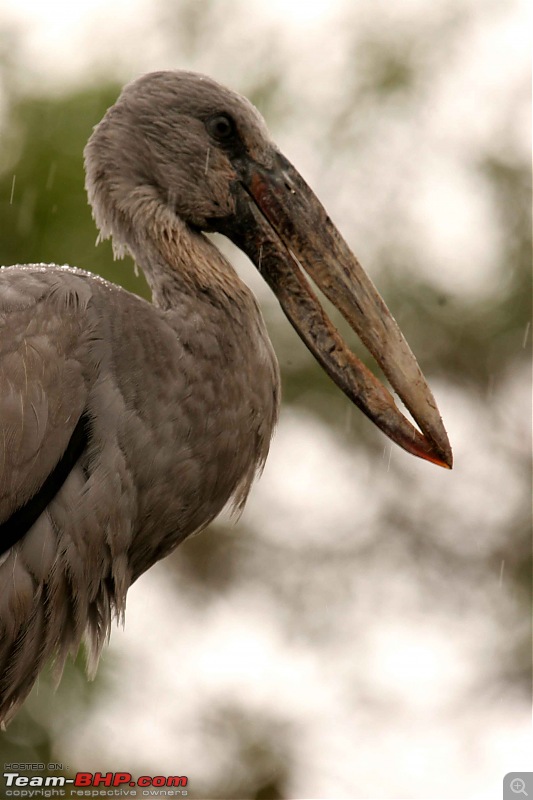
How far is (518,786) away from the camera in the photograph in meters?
5.48

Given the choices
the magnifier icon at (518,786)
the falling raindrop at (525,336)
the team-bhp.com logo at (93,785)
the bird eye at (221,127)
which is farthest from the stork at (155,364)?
the falling raindrop at (525,336)

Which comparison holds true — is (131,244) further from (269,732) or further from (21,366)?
(269,732)

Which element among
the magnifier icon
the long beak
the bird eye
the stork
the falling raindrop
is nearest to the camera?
the stork

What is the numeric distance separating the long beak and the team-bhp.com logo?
12.0 ft

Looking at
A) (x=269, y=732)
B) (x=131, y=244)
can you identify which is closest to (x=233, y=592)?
(x=269, y=732)

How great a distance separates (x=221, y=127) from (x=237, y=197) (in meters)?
0.23

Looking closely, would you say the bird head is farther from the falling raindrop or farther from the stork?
the falling raindrop

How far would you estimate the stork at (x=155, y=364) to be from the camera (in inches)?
144

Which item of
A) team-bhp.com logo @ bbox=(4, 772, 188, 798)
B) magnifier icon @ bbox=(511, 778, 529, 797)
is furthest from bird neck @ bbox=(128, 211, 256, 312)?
team-bhp.com logo @ bbox=(4, 772, 188, 798)

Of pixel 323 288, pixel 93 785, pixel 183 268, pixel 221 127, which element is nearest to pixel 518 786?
pixel 323 288

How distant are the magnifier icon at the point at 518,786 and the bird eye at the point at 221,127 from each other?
291 centimetres

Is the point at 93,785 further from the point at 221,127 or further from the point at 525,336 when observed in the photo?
the point at 525,336

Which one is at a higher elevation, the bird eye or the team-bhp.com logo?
the bird eye

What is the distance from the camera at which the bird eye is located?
4195 mm
